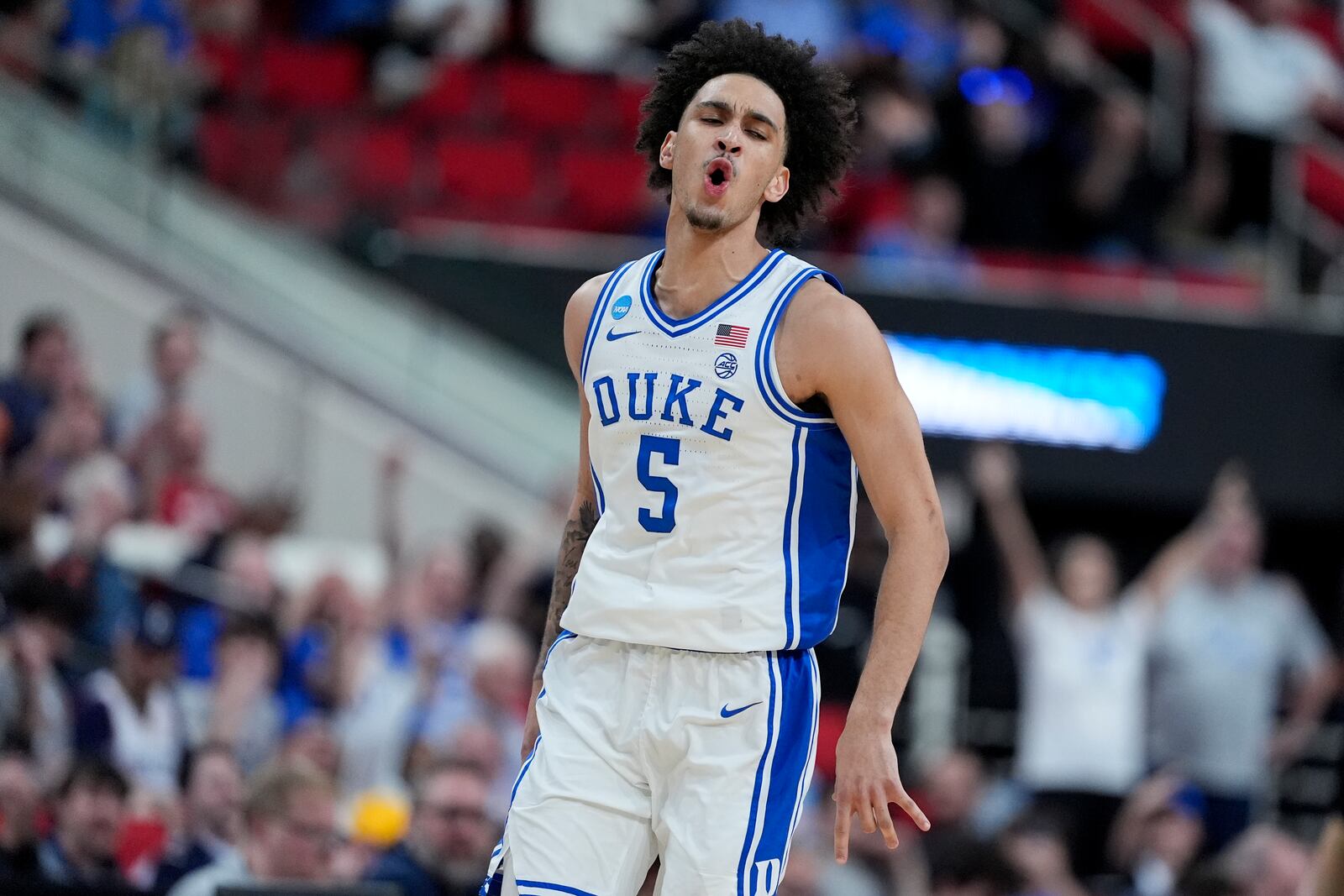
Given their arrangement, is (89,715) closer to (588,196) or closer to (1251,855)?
(1251,855)

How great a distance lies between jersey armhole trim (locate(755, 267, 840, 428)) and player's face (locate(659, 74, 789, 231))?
25 cm

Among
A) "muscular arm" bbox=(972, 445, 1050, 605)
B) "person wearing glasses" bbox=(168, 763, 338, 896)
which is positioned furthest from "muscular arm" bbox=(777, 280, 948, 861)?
"muscular arm" bbox=(972, 445, 1050, 605)

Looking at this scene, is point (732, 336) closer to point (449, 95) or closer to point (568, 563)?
point (568, 563)

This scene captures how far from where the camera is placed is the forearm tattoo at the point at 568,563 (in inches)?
204

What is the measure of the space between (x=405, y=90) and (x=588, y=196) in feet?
4.75

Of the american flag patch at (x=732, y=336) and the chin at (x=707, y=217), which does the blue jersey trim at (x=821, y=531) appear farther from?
the chin at (x=707, y=217)

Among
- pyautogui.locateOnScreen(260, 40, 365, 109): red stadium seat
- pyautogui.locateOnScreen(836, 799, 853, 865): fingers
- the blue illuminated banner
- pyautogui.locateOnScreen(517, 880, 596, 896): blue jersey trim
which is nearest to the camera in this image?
pyautogui.locateOnScreen(836, 799, 853, 865): fingers

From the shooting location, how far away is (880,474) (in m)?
4.60

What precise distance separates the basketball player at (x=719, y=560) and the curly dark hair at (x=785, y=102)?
13 centimetres

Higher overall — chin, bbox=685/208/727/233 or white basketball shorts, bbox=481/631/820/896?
chin, bbox=685/208/727/233

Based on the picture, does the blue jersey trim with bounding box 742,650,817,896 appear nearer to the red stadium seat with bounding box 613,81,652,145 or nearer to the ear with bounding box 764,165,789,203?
the ear with bounding box 764,165,789,203

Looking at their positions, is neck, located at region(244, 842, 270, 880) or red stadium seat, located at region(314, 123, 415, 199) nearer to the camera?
neck, located at region(244, 842, 270, 880)

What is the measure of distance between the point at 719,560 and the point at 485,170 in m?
9.98

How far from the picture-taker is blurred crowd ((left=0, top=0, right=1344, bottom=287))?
14.1 metres
